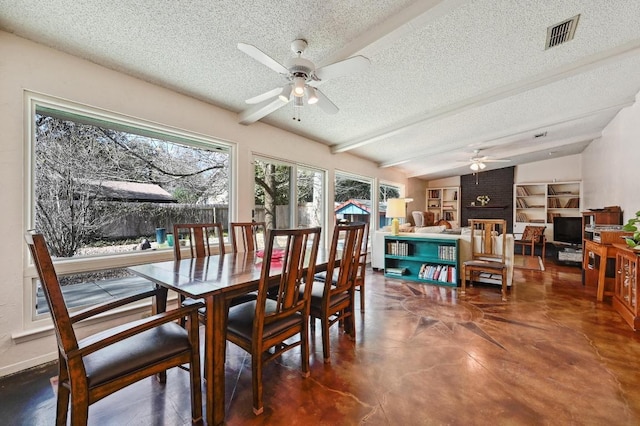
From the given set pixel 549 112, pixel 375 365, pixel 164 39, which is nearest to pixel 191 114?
pixel 164 39

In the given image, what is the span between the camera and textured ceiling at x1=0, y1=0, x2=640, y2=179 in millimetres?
1936

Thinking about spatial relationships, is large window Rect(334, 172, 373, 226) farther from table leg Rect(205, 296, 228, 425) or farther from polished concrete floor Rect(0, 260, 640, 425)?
table leg Rect(205, 296, 228, 425)

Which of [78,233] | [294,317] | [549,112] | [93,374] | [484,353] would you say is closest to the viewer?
[93,374]

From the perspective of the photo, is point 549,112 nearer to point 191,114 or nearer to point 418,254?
point 418,254

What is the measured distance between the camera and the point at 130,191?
9.12ft

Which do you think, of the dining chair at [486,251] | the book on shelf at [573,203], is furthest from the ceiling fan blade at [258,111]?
the book on shelf at [573,203]

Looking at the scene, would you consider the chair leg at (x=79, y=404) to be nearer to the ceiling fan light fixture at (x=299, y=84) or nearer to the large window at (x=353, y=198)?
the ceiling fan light fixture at (x=299, y=84)

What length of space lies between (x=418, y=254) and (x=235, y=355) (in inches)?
137

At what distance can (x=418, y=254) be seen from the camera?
4.71 meters

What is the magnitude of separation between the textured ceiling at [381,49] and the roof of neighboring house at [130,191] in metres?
1.07

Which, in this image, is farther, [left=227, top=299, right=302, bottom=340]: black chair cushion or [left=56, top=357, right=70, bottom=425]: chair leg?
[left=227, top=299, right=302, bottom=340]: black chair cushion

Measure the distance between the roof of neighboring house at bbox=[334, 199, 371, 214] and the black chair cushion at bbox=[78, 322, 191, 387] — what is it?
4.29 metres

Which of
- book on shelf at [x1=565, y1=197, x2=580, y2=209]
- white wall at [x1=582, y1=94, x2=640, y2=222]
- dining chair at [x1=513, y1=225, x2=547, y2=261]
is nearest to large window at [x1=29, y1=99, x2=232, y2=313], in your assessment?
white wall at [x1=582, y1=94, x2=640, y2=222]

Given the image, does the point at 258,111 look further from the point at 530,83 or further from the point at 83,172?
the point at 530,83
